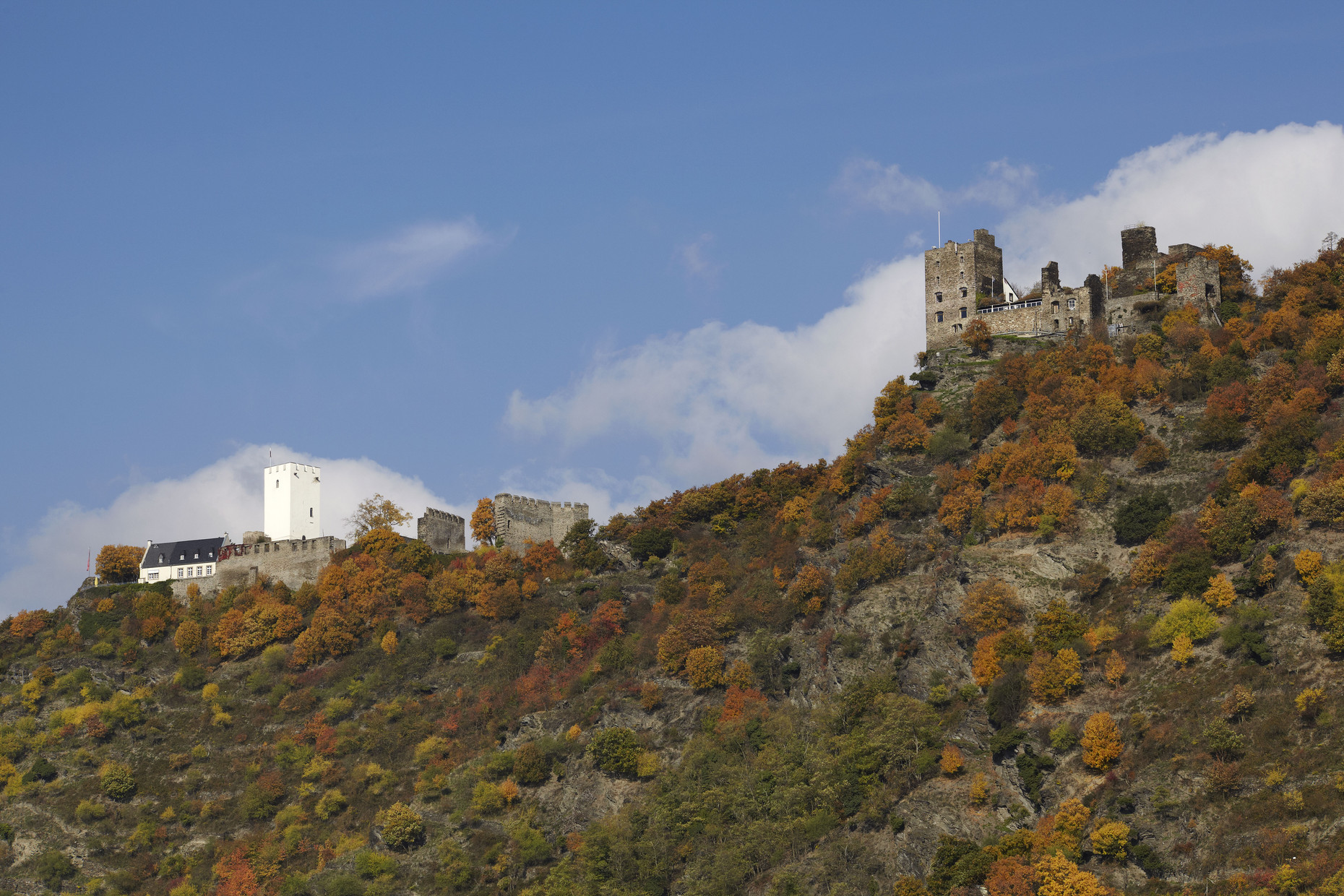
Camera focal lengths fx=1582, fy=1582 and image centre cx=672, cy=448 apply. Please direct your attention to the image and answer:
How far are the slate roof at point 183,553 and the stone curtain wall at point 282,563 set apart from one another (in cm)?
658

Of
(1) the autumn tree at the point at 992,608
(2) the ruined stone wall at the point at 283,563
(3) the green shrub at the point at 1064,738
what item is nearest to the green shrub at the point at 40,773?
(2) the ruined stone wall at the point at 283,563

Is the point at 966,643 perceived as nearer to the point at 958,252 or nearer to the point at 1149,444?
the point at 1149,444

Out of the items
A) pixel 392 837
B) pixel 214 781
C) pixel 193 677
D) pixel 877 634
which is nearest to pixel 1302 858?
pixel 877 634

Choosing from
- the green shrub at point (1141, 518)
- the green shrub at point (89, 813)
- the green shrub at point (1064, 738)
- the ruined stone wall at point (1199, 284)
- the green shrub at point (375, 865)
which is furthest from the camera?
the ruined stone wall at point (1199, 284)

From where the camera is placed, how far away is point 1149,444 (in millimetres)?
98125

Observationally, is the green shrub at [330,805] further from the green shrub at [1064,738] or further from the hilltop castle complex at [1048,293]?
the hilltop castle complex at [1048,293]

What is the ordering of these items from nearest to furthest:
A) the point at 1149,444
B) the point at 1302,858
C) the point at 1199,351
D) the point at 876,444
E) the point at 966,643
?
the point at 1302,858 → the point at 966,643 → the point at 1149,444 → the point at 1199,351 → the point at 876,444

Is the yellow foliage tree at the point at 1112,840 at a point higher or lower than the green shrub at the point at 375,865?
higher

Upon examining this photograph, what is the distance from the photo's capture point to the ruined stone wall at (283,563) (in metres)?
130

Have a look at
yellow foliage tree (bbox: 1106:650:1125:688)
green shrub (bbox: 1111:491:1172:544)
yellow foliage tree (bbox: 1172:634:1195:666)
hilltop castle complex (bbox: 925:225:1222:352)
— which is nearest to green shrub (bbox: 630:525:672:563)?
hilltop castle complex (bbox: 925:225:1222:352)

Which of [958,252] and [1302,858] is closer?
[1302,858]

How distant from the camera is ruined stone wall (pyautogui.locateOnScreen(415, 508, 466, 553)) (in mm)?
132575

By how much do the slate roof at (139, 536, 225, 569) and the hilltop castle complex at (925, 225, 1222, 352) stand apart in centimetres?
6543

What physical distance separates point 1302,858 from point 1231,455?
34264 millimetres
